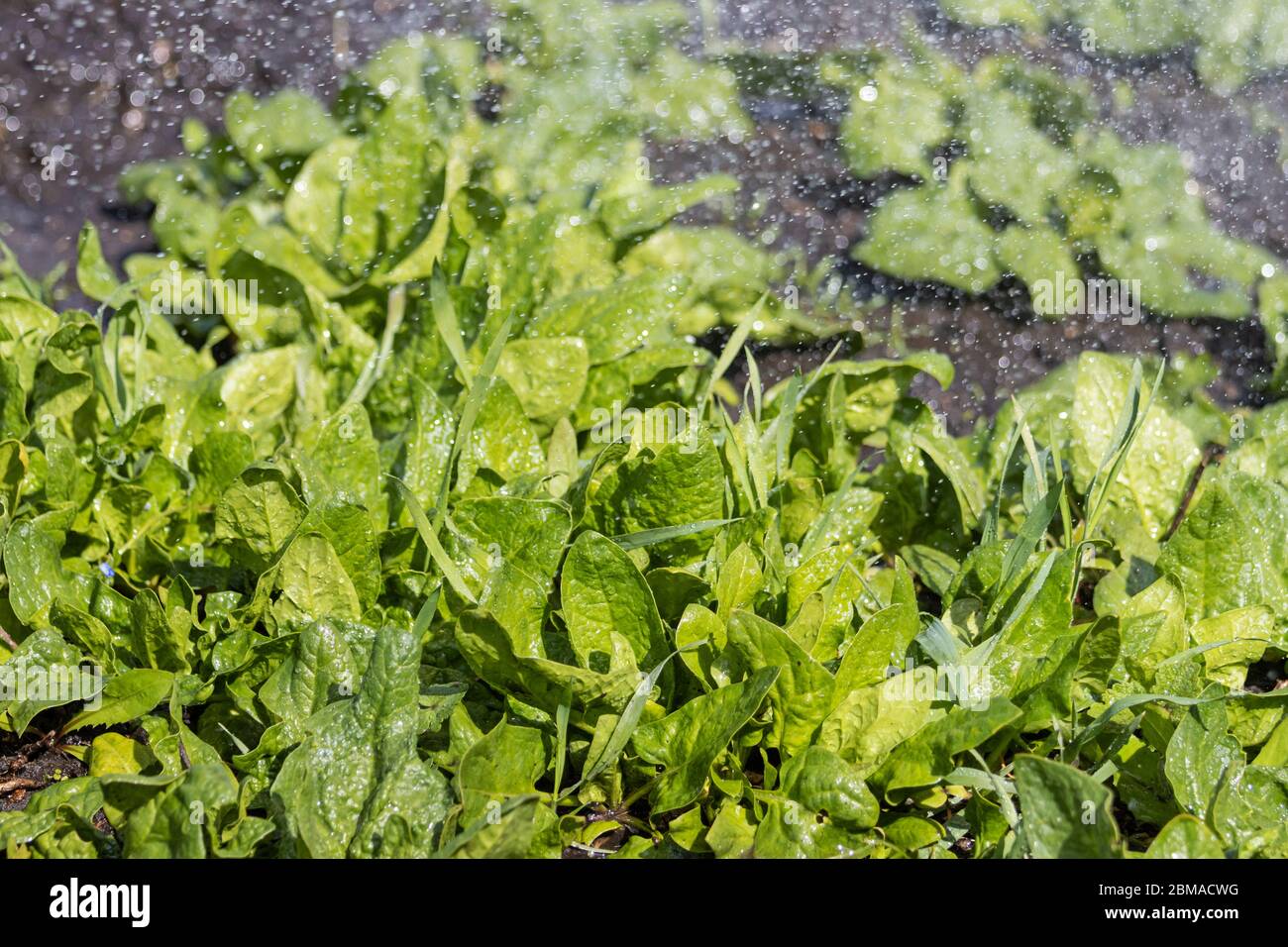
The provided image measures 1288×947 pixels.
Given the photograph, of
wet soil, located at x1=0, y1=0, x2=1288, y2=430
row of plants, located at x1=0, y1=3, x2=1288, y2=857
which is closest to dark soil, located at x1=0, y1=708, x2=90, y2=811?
row of plants, located at x1=0, y1=3, x2=1288, y2=857

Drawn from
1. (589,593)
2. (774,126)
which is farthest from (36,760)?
(774,126)

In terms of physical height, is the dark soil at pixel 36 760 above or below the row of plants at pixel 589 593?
below

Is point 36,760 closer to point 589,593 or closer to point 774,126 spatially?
point 589,593

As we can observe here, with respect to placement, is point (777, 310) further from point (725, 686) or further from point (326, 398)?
point (725, 686)

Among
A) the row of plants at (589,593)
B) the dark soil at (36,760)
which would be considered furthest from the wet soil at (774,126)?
the dark soil at (36,760)

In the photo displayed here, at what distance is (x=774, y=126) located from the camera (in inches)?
120

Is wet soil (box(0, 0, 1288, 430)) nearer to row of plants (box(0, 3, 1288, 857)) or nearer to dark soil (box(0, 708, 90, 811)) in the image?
row of plants (box(0, 3, 1288, 857))

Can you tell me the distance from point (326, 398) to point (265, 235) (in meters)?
0.41

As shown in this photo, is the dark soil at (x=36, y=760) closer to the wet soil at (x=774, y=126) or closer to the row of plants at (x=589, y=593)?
the row of plants at (x=589, y=593)

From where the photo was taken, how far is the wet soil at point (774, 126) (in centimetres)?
255

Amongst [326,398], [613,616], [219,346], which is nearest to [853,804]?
[613,616]

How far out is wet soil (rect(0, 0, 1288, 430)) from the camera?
2.55 meters

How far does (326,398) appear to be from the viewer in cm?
197
